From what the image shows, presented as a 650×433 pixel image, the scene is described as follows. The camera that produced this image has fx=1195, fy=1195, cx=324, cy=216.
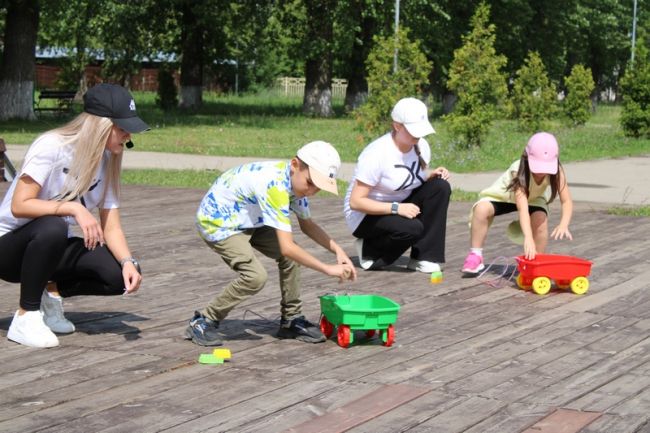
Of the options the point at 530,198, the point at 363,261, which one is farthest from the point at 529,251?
the point at 363,261

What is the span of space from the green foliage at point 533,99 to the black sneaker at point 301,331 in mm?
21921

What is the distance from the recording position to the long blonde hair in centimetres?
645

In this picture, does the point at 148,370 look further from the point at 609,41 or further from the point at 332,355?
the point at 609,41

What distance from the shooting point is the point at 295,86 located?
228 ft

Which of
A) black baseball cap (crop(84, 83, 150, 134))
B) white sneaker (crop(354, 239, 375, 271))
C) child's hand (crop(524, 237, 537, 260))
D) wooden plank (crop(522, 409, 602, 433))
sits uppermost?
black baseball cap (crop(84, 83, 150, 134))

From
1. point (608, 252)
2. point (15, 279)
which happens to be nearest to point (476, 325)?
point (15, 279)

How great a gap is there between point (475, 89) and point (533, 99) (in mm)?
8798

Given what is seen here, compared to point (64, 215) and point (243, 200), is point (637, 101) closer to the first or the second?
point (243, 200)

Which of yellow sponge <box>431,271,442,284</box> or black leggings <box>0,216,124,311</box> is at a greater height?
black leggings <box>0,216,124,311</box>

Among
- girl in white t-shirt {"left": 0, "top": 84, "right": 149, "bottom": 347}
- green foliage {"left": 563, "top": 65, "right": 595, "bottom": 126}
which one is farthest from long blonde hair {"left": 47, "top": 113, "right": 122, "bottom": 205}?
green foliage {"left": 563, "top": 65, "right": 595, "bottom": 126}

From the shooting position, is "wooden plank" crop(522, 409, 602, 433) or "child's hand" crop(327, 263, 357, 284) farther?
"child's hand" crop(327, 263, 357, 284)

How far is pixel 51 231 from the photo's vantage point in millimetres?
6426

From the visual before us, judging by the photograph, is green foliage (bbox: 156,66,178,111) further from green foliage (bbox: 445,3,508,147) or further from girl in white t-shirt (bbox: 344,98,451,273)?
girl in white t-shirt (bbox: 344,98,451,273)

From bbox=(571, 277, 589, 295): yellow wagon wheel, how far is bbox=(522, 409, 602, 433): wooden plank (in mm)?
3179
